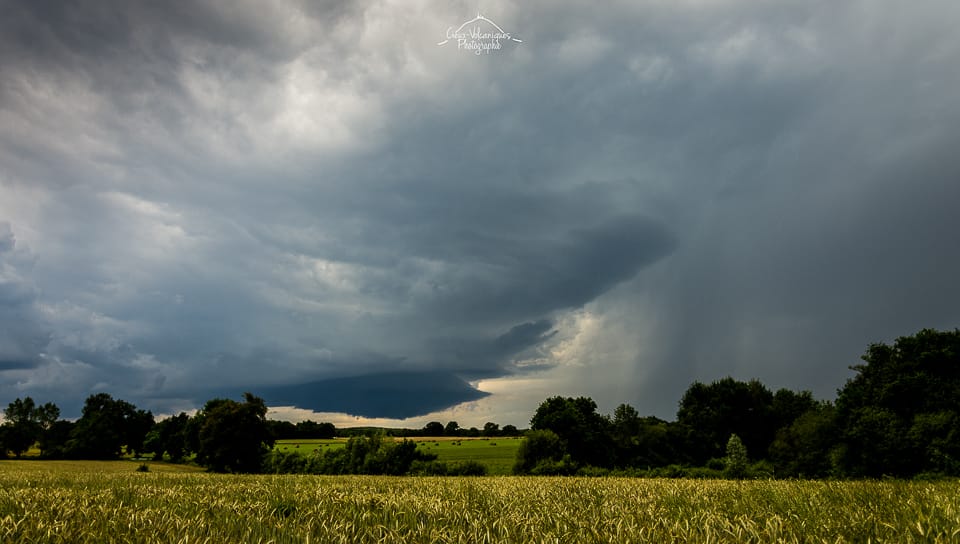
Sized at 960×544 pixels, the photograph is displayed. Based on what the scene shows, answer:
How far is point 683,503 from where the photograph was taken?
8.51m

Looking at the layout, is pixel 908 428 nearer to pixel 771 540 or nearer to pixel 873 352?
pixel 873 352

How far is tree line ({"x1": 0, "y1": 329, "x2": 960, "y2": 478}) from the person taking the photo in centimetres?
4766

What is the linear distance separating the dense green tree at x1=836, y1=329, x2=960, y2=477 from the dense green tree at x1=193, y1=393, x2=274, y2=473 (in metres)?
65.0

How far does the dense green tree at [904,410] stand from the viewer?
4612cm

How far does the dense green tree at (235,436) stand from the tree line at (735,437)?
0.40 feet

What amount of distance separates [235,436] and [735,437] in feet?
214

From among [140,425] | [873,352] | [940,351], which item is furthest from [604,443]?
[140,425]

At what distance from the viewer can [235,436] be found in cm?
5781

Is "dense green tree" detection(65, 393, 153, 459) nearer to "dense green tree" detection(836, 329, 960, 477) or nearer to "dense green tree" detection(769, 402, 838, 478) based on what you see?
"dense green tree" detection(769, 402, 838, 478)

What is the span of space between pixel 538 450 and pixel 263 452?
111ft

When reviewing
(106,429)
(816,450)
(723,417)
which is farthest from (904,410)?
(106,429)

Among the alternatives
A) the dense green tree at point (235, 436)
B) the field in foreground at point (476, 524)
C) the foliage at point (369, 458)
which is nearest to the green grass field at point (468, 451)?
the foliage at point (369, 458)

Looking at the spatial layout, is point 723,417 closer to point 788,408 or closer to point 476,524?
point 788,408

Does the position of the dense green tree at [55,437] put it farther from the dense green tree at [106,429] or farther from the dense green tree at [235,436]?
the dense green tree at [235,436]
